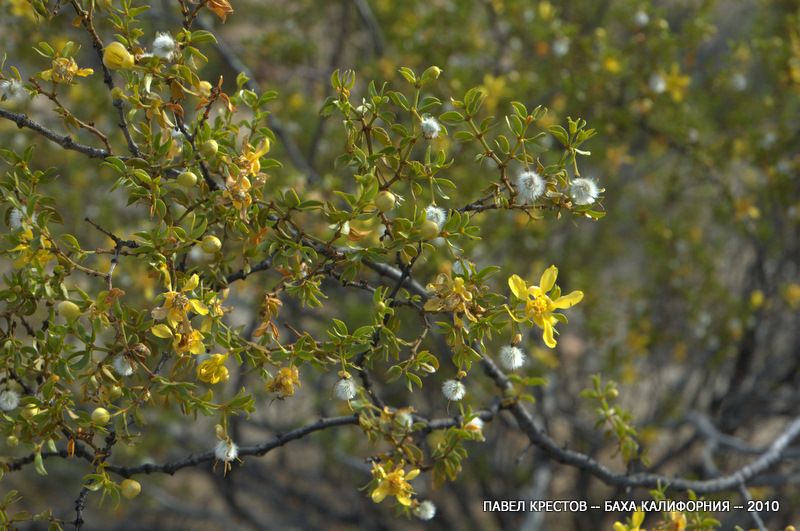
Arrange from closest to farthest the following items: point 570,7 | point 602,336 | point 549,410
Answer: point 549,410 → point 602,336 → point 570,7

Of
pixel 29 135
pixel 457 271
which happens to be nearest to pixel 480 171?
pixel 457 271

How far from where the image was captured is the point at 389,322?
1.56 meters

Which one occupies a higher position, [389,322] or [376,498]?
[389,322]

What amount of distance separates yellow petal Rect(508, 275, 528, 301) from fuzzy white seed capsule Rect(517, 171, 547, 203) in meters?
0.17

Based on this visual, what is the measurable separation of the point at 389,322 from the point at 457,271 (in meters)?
0.19

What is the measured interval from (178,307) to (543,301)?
2.45 feet

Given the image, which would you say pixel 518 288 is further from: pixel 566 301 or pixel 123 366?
pixel 123 366

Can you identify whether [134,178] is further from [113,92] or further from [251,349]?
[251,349]

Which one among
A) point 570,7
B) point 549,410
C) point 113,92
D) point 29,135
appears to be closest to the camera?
point 113,92

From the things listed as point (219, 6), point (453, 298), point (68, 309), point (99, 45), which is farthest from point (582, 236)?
point (68, 309)

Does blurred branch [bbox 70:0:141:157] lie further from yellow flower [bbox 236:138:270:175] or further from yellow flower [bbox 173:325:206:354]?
yellow flower [bbox 173:325:206:354]

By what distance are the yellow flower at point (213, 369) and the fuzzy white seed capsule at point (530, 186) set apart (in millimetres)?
712

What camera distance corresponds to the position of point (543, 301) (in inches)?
57.3

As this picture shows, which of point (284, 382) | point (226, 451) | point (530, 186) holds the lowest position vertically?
point (226, 451)
